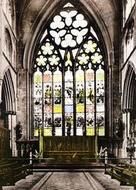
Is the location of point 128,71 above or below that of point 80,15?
below

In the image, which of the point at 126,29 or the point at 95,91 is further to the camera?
the point at 95,91

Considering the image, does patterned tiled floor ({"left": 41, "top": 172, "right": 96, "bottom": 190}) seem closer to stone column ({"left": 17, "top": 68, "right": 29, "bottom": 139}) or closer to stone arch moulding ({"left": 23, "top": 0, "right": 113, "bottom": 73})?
stone column ({"left": 17, "top": 68, "right": 29, "bottom": 139})

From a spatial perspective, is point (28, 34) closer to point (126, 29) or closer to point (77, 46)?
point (77, 46)

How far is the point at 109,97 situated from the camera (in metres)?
26.4

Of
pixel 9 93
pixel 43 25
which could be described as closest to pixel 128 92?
pixel 9 93

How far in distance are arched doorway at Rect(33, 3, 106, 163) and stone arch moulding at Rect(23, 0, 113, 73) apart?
1.77ft

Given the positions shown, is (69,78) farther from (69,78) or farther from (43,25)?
(43,25)

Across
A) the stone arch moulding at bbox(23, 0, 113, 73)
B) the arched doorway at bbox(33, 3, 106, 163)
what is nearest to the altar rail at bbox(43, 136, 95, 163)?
the arched doorway at bbox(33, 3, 106, 163)

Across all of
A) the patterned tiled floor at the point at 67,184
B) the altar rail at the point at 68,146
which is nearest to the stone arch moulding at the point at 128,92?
the altar rail at the point at 68,146

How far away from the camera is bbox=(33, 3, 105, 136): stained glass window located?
1067 inches

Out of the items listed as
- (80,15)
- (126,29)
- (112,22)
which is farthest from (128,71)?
(80,15)

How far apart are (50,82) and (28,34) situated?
122 inches

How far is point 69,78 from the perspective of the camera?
90.7 feet

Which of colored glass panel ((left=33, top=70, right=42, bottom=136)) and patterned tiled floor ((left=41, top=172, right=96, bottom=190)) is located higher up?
colored glass panel ((left=33, top=70, right=42, bottom=136))
